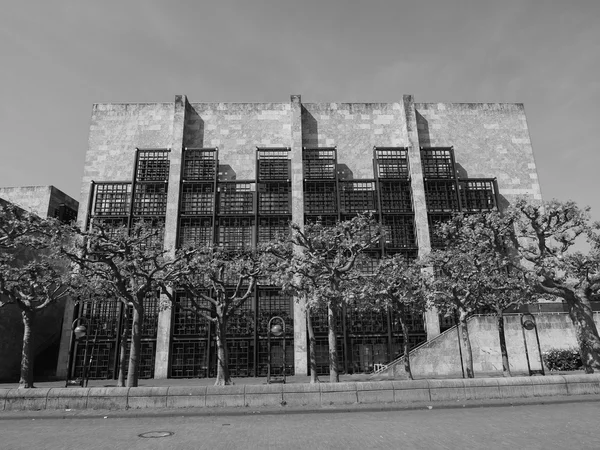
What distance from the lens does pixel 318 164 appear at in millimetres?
37469

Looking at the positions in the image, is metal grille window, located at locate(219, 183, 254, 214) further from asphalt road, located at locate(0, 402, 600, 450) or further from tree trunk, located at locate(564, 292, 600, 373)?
tree trunk, located at locate(564, 292, 600, 373)

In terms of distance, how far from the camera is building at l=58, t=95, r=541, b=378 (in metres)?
32.9

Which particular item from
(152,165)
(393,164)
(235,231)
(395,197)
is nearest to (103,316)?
(235,231)

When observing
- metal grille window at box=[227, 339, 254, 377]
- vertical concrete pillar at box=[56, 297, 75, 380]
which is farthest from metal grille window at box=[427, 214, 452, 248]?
vertical concrete pillar at box=[56, 297, 75, 380]

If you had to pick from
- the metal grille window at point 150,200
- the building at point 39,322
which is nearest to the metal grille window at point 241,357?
the metal grille window at point 150,200

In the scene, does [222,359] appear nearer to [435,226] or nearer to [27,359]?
[27,359]

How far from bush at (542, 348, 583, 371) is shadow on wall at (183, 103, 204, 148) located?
32195 millimetres

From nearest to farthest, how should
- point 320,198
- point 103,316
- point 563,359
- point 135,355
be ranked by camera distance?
point 135,355 → point 563,359 → point 103,316 → point 320,198

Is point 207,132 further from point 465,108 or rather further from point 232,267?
point 465,108

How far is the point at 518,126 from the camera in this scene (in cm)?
4050

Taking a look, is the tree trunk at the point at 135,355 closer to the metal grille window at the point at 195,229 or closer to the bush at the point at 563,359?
the metal grille window at the point at 195,229

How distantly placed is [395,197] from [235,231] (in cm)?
1415

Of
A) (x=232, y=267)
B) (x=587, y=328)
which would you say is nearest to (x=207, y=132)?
(x=232, y=267)

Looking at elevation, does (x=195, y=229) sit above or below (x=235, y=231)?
above
